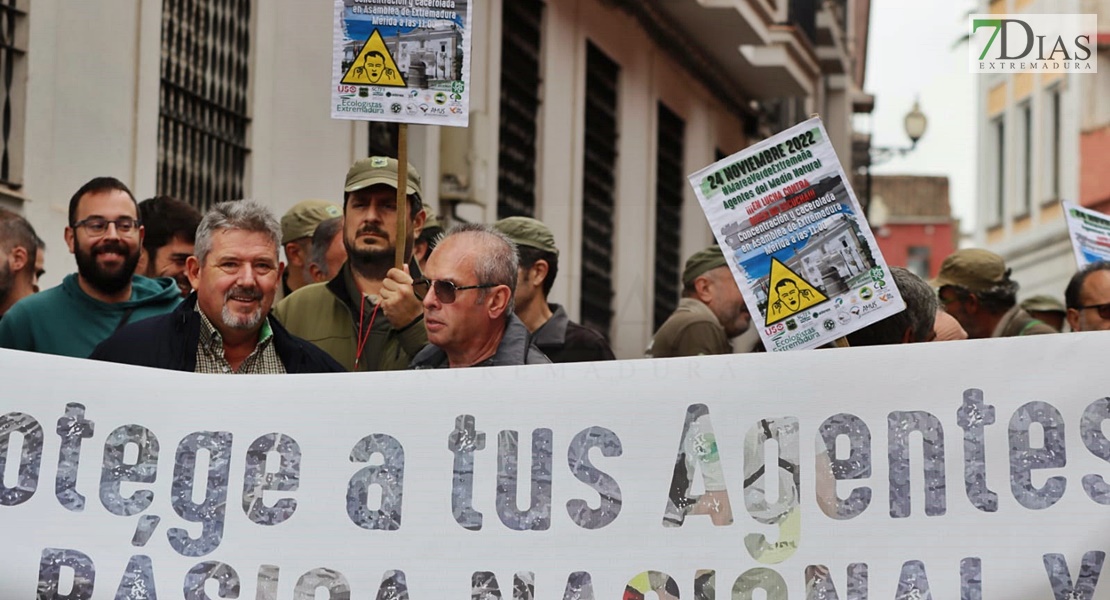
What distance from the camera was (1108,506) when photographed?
4.26 meters

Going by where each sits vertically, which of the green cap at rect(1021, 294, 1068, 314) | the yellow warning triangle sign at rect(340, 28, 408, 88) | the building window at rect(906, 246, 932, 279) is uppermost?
the building window at rect(906, 246, 932, 279)

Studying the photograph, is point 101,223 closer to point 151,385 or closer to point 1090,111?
point 151,385

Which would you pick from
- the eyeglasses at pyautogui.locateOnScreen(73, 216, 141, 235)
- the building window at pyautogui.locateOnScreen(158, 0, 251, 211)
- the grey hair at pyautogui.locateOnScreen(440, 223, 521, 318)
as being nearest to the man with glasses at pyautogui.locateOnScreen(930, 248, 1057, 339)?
the grey hair at pyautogui.locateOnScreen(440, 223, 521, 318)

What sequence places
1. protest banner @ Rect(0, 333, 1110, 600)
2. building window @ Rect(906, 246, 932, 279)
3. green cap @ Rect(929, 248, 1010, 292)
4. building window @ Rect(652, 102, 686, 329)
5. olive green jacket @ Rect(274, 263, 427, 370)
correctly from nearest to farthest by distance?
protest banner @ Rect(0, 333, 1110, 600) < olive green jacket @ Rect(274, 263, 427, 370) < green cap @ Rect(929, 248, 1010, 292) < building window @ Rect(652, 102, 686, 329) < building window @ Rect(906, 246, 932, 279)

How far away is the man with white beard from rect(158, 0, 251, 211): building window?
366 cm

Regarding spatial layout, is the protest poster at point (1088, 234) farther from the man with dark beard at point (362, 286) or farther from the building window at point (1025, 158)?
the building window at point (1025, 158)

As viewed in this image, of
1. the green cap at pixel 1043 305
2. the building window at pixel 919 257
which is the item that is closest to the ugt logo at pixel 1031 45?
the green cap at pixel 1043 305

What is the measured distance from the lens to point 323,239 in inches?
269

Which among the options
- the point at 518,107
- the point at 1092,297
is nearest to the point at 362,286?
the point at 1092,297

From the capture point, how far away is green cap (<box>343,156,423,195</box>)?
233 inches

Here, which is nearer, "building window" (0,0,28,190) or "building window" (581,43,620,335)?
"building window" (0,0,28,190)

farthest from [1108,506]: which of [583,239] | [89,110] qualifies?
[583,239]

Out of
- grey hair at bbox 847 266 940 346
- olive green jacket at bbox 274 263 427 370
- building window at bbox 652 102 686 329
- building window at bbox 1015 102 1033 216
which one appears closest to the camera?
grey hair at bbox 847 266 940 346

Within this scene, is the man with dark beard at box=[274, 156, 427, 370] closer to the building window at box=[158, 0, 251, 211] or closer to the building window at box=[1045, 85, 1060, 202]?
the building window at box=[158, 0, 251, 211]
